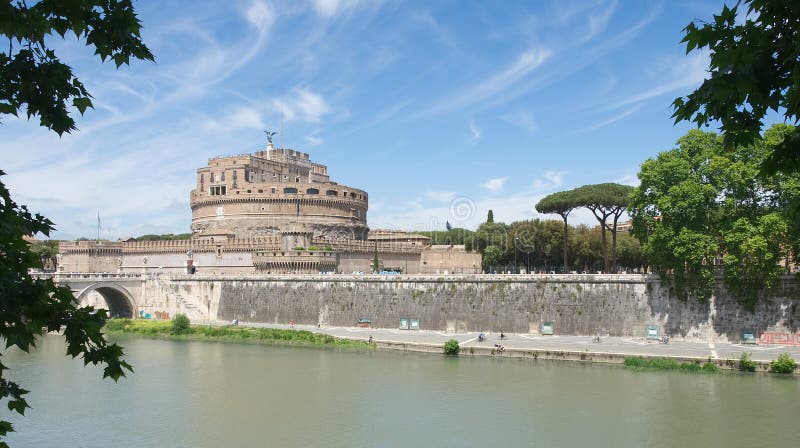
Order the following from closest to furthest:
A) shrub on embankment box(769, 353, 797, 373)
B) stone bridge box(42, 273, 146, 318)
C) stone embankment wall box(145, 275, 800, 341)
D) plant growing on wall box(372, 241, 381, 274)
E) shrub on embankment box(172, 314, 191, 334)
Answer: shrub on embankment box(769, 353, 797, 373) → stone embankment wall box(145, 275, 800, 341) → shrub on embankment box(172, 314, 191, 334) → stone bridge box(42, 273, 146, 318) → plant growing on wall box(372, 241, 381, 274)

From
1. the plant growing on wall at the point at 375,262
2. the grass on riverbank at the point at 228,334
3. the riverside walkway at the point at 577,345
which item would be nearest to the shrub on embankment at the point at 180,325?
the grass on riverbank at the point at 228,334

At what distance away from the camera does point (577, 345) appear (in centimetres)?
2666

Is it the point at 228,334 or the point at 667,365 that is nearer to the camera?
the point at 667,365

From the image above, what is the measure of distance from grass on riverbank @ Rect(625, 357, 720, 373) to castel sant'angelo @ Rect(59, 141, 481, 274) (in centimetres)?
2281

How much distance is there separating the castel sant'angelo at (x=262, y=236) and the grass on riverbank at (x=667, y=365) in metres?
22.8

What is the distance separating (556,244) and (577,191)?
35.8 feet

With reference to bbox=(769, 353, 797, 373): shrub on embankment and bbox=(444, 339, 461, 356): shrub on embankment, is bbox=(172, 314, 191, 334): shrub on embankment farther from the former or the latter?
bbox=(769, 353, 797, 373): shrub on embankment

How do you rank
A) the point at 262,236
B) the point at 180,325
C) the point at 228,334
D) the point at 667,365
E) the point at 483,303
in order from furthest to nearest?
the point at 262,236, the point at 180,325, the point at 228,334, the point at 483,303, the point at 667,365

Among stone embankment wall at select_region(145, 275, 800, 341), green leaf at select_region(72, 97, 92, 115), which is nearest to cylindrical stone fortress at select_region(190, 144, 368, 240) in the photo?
stone embankment wall at select_region(145, 275, 800, 341)

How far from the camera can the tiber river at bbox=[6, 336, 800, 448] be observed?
16.2 m

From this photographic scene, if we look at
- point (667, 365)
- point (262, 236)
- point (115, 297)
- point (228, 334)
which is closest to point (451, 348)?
point (667, 365)

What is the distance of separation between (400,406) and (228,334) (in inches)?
644

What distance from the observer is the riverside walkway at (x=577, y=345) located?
79.3 ft

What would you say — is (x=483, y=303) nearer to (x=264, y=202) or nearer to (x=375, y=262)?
(x=375, y=262)
